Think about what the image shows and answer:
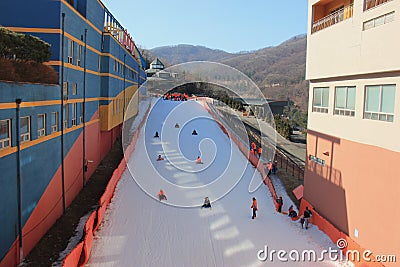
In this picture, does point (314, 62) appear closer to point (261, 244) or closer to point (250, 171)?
point (261, 244)

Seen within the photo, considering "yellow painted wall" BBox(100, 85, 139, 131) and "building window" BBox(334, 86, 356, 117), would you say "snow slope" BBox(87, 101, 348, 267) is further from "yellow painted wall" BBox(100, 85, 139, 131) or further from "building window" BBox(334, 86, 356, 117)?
"building window" BBox(334, 86, 356, 117)

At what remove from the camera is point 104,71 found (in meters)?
25.2

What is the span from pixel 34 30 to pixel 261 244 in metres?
12.4

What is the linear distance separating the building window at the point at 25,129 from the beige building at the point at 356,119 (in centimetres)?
1091

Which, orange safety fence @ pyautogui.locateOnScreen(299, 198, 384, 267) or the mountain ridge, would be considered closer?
orange safety fence @ pyautogui.locateOnScreen(299, 198, 384, 267)

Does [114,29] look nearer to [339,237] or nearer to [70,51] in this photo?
[70,51]

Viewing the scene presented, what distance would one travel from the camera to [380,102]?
11.7 metres

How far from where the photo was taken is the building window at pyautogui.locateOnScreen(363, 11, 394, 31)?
11.1m

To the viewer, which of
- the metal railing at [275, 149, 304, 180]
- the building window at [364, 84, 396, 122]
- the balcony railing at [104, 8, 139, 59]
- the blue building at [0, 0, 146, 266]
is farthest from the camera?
the balcony railing at [104, 8, 139, 59]

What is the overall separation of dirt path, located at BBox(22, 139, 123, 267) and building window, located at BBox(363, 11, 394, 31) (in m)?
12.7

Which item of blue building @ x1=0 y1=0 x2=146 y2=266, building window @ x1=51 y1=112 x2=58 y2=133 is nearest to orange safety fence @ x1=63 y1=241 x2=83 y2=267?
blue building @ x1=0 y1=0 x2=146 y2=266

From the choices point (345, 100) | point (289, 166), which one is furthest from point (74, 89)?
point (289, 166)

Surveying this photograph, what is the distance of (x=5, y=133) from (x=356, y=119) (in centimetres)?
1112

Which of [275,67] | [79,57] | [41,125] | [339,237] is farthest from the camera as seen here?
[275,67]
